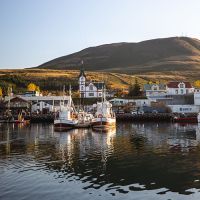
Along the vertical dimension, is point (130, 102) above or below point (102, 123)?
above

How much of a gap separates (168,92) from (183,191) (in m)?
110

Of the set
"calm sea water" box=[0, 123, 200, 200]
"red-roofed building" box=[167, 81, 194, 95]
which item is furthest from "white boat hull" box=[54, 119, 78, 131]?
"red-roofed building" box=[167, 81, 194, 95]

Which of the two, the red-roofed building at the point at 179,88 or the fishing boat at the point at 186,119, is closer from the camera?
the fishing boat at the point at 186,119

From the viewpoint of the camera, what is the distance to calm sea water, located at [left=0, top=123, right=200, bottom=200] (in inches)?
1139

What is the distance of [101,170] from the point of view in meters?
36.7

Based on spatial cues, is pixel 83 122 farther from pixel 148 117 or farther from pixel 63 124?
pixel 148 117

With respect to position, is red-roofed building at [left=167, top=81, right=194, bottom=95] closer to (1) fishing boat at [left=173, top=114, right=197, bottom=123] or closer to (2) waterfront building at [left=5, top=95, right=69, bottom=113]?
(1) fishing boat at [left=173, top=114, right=197, bottom=123]

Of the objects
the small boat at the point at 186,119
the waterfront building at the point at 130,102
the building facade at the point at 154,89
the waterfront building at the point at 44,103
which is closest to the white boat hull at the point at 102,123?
the small boat at the point at 186,119

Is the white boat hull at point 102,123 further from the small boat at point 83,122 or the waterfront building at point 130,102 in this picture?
the waterfront building at point 130,102

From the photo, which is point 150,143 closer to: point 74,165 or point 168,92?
point 74,165

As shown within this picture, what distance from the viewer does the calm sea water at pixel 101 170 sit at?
28.9m

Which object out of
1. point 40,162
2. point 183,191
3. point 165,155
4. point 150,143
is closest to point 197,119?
point 150,143

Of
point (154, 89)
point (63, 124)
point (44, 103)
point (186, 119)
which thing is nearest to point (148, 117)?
point (186, 119)

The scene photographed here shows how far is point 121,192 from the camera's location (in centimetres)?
2894
